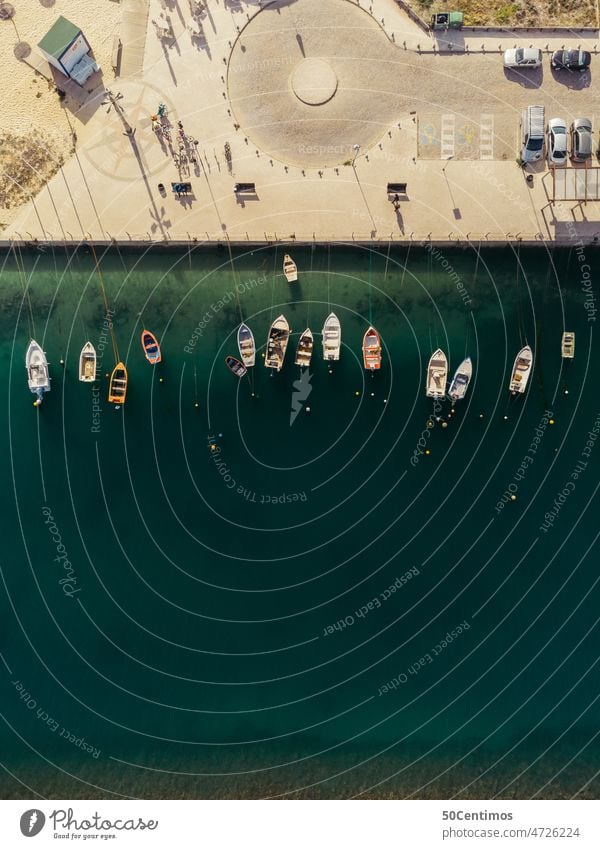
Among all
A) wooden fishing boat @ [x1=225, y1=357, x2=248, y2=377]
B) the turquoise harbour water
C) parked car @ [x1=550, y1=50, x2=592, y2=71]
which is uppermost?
parked car @ [x1=550, y1=50, x2=592, y2=71]

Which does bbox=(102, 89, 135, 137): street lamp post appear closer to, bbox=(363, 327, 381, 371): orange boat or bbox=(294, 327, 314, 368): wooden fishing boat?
bbox=(294, 327, 314, 368): wooden fishing boat

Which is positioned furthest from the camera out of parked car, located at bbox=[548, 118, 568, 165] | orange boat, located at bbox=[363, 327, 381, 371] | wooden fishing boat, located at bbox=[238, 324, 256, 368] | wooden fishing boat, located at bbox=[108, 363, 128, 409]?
wooden fishing boat, located at bbox=[108, 363, 128, 409]

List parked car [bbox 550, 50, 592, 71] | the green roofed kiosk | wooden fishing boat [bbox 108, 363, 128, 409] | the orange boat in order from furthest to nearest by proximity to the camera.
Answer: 1. wooden fishing boat [bbox 108, 363, 128, 409]
2. the orange boat
3. parked car [bbox 550, 50, 592, 71]
4. the green roofed kiosk

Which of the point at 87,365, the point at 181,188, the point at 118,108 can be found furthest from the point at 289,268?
the point at 118,108

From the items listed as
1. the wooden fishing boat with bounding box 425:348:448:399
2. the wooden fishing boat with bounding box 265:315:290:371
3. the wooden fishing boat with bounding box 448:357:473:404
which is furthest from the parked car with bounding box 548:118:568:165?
the wooden fishing boat with bounding box 265:315:290:371
